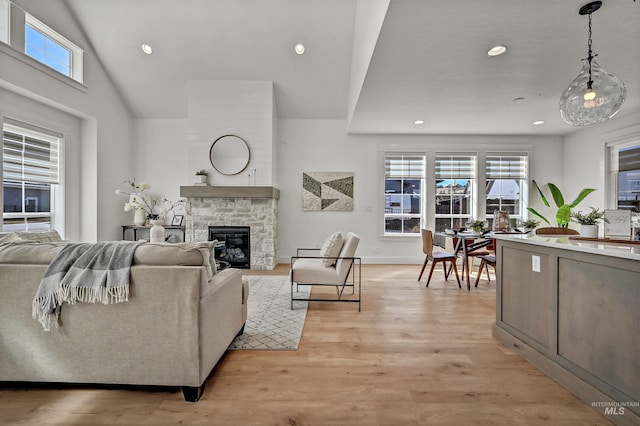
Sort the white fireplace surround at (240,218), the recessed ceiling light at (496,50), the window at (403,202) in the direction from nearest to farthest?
the recessed ceiling light at (496,50) → the white fireplace surround at (240,218) → the window at (403,202)

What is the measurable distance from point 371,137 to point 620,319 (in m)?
4.91

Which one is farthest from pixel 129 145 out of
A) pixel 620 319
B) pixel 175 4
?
pixel 620 319

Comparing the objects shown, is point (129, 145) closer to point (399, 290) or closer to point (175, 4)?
point (175, 4)

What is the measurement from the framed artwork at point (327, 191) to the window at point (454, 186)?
1.84 m

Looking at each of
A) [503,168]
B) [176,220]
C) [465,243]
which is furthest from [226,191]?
[503,168]

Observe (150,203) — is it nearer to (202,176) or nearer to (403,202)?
(202,176)

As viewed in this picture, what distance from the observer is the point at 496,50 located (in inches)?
108

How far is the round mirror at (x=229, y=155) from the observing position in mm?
5266

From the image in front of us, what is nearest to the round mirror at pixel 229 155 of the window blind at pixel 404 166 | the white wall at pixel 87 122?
the white wall at pixel 87 122

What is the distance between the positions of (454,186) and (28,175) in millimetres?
7134

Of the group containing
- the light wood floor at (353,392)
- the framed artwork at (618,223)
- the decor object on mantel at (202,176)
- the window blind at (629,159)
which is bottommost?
the light wood floor at (353,392)

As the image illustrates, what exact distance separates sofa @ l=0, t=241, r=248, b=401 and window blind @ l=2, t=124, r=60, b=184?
10.4 feet

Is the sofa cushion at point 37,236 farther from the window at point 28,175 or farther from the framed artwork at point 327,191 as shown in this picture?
the framed artwork at point 327,191

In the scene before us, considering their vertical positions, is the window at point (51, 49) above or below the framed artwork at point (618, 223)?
above
